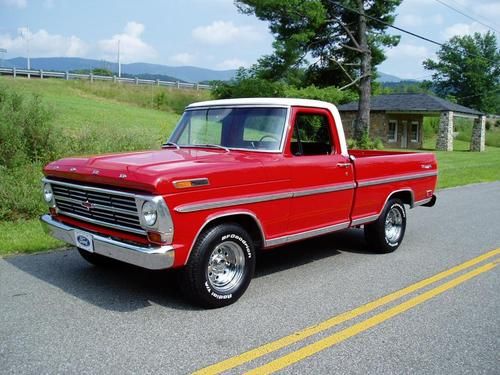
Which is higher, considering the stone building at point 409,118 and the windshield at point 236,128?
the stone building at point 409,118

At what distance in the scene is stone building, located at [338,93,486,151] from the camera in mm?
34531

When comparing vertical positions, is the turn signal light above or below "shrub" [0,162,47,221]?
above

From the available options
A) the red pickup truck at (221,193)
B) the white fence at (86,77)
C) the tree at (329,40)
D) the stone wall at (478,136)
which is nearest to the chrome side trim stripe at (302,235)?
the red pickup truck at (221,193)

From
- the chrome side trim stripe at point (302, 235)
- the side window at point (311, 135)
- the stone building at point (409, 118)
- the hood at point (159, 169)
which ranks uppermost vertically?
the stone building at point (409, 118)

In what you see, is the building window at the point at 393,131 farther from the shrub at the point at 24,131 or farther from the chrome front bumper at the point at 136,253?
the chrome front bumper at the point at 136,253

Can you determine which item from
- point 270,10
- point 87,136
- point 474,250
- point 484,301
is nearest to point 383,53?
point 270,10

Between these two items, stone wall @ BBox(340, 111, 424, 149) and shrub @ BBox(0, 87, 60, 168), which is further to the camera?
stone wall @ BBox(340, 111, 424, 149)

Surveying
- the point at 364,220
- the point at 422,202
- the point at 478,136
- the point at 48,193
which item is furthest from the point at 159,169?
the point at 478,136

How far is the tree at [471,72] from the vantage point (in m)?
73.0

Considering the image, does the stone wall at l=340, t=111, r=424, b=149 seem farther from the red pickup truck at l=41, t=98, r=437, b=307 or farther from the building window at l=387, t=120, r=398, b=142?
the red pickup truck at l=41, t=98, r=437, b=307

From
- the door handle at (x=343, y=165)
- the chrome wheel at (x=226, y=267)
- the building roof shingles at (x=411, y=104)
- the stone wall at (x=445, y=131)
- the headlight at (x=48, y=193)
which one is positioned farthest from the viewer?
the building roof shingles at (x=411, y=104)

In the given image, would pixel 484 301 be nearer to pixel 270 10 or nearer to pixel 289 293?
pixel 289 293

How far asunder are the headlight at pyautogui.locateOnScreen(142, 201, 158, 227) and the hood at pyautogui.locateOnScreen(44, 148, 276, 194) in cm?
13

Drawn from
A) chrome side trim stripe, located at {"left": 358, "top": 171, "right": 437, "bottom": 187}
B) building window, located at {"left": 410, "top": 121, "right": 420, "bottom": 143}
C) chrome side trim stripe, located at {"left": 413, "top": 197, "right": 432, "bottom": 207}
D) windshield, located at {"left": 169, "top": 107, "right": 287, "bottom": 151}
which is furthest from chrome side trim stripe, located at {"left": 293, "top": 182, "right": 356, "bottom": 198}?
building window, located at {"left": 410, "top": 121, "right": 420, "bottom": 143}
